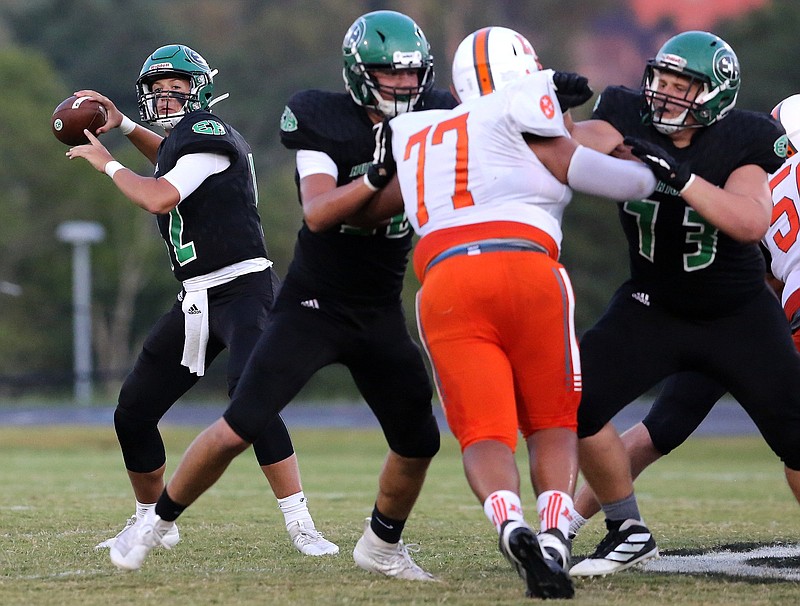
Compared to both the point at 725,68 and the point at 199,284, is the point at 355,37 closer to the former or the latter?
the point at 725,68

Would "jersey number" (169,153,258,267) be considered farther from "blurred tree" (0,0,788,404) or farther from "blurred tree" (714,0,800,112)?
"blurred tree" (714,0,800,112)

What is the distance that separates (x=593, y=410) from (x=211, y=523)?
230 centimetres

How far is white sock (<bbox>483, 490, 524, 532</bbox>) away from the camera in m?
4.14

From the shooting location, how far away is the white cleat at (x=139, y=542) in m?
4.68

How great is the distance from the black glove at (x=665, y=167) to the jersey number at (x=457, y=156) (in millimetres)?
570

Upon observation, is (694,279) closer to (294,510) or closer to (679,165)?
(679,165)

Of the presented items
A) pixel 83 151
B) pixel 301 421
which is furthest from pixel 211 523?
pixel 301 421

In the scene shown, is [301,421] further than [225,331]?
Yes

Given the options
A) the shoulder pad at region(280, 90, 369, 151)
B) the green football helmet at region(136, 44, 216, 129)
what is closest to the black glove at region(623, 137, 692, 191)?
the shoulder pad at region(280, 90, 369, 151)

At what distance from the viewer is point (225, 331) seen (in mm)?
5520

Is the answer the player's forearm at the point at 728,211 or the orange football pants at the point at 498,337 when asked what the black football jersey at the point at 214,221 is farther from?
the player's forearm at the point at 728,211

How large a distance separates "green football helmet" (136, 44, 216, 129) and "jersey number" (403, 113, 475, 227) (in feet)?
5.96

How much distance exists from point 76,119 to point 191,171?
2.45ft

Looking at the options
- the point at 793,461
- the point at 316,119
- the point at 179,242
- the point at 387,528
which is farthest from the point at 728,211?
the point at 179,242
